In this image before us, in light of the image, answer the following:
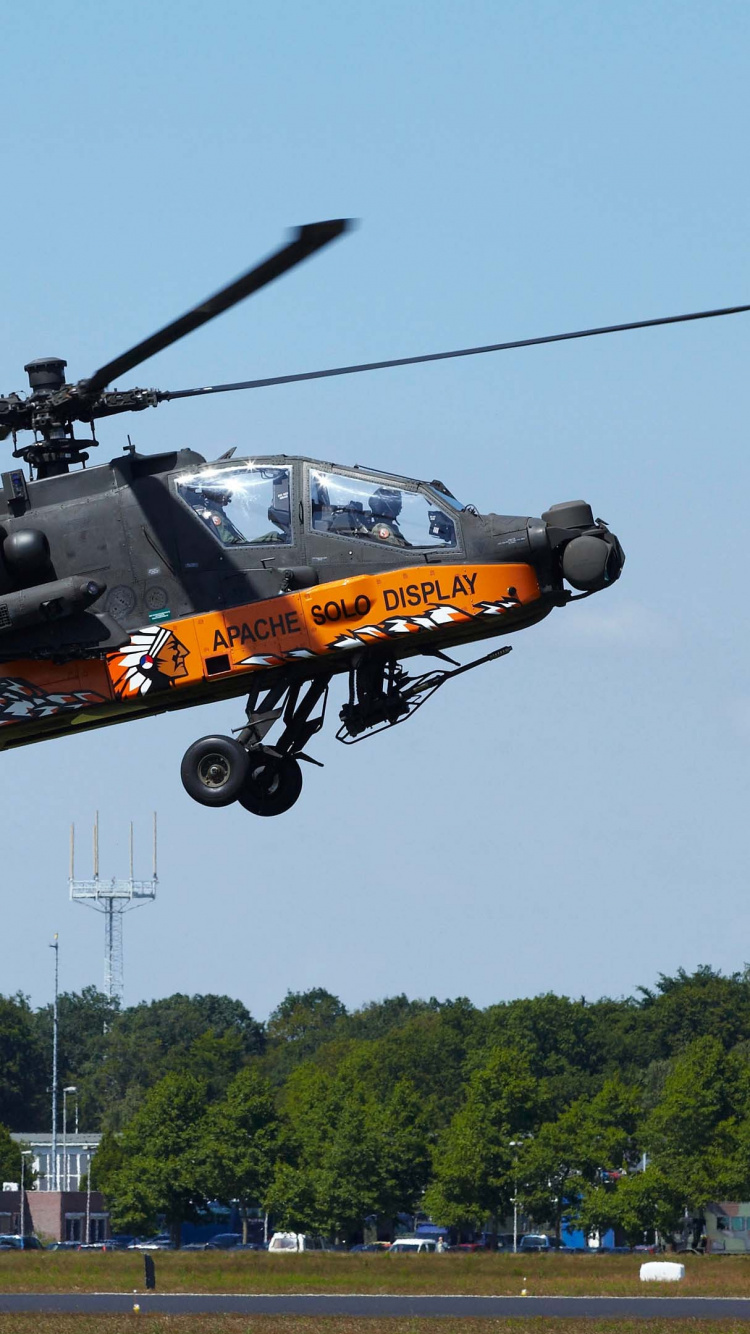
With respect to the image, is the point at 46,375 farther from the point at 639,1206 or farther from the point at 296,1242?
the point at 296,1242

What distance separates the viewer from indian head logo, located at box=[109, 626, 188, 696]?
22.3 meters

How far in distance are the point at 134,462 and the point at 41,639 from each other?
8.13 ft

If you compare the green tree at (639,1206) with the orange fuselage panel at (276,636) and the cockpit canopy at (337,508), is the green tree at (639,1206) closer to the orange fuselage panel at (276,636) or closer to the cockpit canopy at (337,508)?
the orange fuselage panel at (276,636)

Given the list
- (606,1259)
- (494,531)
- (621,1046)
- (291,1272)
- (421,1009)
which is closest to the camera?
(494,531)

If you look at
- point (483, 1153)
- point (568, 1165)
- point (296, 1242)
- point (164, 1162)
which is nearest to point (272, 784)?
point (483, 1153)

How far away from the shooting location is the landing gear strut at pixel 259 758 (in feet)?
72.3

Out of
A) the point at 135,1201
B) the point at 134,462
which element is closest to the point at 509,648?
the point at 134,462

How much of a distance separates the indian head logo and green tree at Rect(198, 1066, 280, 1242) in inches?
2875

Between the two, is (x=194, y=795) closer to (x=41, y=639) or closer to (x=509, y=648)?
(x=41, y=639)

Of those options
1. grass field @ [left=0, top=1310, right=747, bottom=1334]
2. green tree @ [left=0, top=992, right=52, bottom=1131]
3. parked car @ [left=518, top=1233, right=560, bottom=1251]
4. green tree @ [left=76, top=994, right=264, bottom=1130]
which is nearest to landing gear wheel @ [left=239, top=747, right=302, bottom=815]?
grass field @ [left=0, top=1310, right=747, bottom=1334]

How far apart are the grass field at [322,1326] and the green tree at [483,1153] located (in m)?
47.0

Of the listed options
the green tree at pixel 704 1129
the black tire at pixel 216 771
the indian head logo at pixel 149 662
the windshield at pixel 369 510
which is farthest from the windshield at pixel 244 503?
the green tree at pixel 704 1129

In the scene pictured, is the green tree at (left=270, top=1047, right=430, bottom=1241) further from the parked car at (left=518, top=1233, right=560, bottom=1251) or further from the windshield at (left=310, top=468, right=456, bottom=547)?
the windshield at (left=310, top=468, right=456, bottom=547)

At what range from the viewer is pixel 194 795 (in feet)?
72.6
